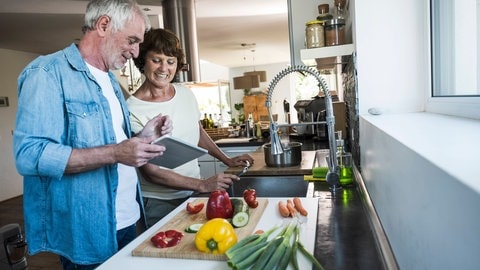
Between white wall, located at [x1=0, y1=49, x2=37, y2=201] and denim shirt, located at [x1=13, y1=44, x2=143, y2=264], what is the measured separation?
18.4 ft

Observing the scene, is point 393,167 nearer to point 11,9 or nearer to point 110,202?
point 110,202

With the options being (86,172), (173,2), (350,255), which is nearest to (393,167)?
(350,255)

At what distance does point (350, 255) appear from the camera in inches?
36.1

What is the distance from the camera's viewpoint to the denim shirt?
114 cm

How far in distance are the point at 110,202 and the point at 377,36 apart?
3.98ft

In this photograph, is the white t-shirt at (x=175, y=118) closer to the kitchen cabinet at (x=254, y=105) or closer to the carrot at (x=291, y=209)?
the carrot at (x=291, y=209)

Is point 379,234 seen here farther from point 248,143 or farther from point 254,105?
point 254,105

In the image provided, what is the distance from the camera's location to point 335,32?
1959 mm

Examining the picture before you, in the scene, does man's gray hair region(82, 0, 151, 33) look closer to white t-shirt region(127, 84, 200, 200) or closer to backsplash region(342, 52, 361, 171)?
white t-shirt region(127, 84, 200, 200)

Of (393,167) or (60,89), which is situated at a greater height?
(60,89)

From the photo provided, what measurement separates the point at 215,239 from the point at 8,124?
6412mm

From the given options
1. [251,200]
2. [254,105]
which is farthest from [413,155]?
[254,105]

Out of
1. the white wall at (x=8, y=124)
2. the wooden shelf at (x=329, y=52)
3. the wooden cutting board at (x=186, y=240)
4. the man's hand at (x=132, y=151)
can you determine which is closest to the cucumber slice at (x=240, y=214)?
the wooden cutting board at (x=186, y=240)

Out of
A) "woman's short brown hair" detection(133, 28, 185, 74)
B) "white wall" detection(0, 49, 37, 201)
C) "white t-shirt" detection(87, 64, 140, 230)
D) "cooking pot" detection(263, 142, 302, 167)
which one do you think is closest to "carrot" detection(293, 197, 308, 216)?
"white t-shirt" detection(87, 64, 140, 230)
